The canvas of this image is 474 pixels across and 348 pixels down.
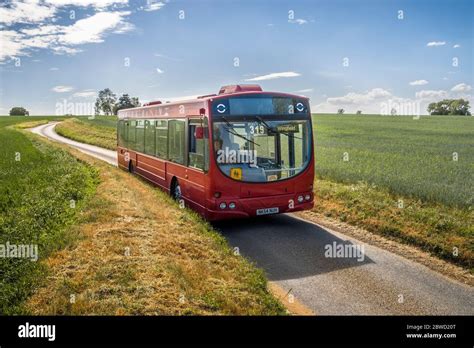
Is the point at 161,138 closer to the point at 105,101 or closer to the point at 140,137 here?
the point at 140,137

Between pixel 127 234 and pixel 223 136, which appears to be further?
pixel 223 136

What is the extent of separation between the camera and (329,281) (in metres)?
7.52

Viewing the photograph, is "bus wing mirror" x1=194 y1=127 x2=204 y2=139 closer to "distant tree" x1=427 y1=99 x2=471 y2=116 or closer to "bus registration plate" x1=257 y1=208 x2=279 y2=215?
"bus registration plate" x1=257 y1=208 x2=279 y2=215

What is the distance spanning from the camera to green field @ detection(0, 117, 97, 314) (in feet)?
22.3

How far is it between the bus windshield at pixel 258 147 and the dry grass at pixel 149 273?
1.67 metres

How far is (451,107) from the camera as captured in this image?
326 feet

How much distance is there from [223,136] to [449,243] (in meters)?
5.51

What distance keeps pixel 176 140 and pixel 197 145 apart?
6.41ft

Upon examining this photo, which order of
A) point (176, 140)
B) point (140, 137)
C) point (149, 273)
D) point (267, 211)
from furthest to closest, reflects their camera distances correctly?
point (140, 137)
point (176, 140)
point (267, 211)
point (149, 273)

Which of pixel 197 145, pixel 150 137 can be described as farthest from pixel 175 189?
pixel 150 137

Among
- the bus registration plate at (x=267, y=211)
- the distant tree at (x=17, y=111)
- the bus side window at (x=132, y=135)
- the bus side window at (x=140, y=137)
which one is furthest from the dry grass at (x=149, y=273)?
the distant tree at (x=17, y=111)
